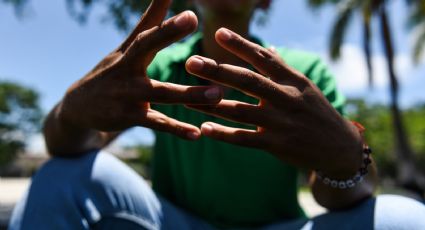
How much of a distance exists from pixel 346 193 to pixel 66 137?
0.75 metres

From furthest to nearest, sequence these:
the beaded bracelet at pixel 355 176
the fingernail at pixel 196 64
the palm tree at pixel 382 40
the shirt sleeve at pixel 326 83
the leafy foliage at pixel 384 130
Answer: the leafy foliage at pixel 384 130, the palm tree at pixel 382 40, the shirt sleeve at pixel 326 83, the beaded bracelet at pixel 355 176, the fingernail at pixel 196 64

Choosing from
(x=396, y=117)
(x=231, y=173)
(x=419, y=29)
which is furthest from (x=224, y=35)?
(x=419, y=29)

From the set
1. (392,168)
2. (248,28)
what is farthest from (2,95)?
(248,28)

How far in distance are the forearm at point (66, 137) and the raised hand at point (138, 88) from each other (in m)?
0.13

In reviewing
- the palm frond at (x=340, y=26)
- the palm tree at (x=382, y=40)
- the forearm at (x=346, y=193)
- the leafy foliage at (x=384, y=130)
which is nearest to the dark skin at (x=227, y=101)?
the forearm at (x=346, y=193)

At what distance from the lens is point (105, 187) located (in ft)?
4.08

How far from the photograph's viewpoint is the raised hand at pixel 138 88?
0.92 m

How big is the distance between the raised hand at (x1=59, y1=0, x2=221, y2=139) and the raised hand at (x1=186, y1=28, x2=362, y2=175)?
5 cm

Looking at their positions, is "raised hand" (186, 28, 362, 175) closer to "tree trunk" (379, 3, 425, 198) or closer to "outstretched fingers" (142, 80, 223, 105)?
"outstretched fingers" (142, 80, 223, 105)

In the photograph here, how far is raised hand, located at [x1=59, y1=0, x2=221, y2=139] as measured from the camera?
3.02ft

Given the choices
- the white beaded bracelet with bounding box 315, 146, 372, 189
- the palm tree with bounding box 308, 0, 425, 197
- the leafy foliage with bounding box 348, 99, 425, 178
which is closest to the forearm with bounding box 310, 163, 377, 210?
the white beaded bracelet with bounding box 315, 146, 372, 189

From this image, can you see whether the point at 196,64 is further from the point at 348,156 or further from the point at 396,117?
the point at 396,117

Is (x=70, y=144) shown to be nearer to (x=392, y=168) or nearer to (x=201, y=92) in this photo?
(x=201, y=92)

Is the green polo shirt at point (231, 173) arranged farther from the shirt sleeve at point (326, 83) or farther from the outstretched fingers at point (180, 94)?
the outstretched fingers at point (180, 94)
